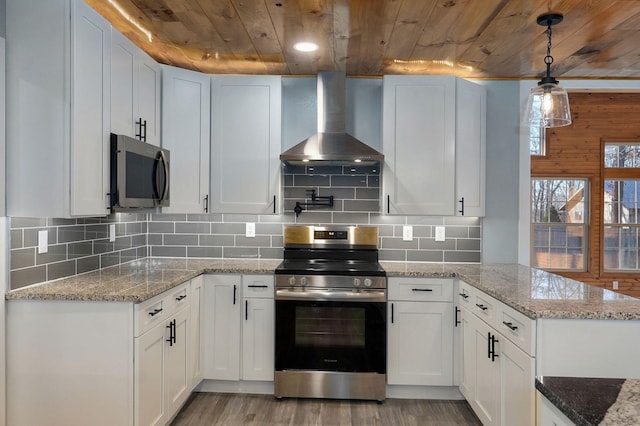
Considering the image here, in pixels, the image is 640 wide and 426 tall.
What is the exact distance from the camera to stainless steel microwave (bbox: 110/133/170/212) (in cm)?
230

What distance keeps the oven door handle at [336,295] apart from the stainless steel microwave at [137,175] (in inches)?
43.1

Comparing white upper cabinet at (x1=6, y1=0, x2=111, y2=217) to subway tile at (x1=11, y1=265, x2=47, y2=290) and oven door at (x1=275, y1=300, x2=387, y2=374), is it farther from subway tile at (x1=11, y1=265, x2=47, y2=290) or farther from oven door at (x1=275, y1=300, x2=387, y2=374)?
oven door at (x1=275, y1=300, x2=387, y2=374)

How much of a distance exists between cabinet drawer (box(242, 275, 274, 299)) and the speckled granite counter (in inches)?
2.2

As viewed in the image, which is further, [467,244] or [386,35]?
[467,244]

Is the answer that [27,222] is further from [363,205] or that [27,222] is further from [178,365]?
[363,205]

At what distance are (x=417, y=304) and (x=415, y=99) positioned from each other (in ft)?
5.11

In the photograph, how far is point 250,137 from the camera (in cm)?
325

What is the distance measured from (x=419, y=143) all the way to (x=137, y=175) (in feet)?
6.66

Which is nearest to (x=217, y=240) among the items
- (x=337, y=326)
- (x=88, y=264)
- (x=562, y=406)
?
(x=88, y=264)

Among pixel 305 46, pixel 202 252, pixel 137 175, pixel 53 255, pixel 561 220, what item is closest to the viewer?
pixel 53 255

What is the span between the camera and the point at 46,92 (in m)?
1.96

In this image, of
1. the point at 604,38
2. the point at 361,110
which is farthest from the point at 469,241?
the point at 604,38

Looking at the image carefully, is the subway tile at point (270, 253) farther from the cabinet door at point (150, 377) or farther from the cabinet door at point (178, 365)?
the cabinet door at point (150, 377)

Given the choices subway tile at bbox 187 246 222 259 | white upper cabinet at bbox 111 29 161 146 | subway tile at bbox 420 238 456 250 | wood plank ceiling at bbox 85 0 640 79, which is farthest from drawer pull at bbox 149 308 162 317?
subway tile at bbox 420 238 456 250
